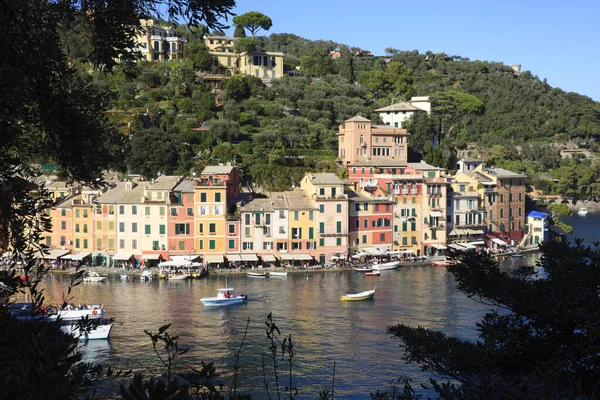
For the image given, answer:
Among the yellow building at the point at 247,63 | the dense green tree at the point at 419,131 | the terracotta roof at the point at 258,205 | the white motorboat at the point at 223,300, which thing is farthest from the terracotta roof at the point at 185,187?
the yellow building at the point at 247,63

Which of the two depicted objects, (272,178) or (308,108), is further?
(308,108)

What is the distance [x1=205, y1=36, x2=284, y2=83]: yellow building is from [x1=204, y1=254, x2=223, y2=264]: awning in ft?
95.1

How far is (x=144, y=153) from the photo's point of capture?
133ft

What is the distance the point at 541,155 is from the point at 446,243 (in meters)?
29.4

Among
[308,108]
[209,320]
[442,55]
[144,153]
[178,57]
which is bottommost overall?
[209,320]

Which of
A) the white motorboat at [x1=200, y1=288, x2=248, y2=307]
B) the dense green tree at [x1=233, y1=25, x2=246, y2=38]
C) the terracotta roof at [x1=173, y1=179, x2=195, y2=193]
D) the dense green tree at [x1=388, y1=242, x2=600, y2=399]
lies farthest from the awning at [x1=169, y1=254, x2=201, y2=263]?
the dense green tree at [x1=233, y1=25, x2=246, y2=38]

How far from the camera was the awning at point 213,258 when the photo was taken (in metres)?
33.3

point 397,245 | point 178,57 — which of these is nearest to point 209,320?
point 397,245

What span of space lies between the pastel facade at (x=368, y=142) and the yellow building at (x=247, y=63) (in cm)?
1748

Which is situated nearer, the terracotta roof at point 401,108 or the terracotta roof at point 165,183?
the terracotta roof at point 165,183

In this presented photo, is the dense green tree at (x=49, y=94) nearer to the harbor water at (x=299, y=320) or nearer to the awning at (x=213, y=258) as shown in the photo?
the harbor water at (x=299, y=320)

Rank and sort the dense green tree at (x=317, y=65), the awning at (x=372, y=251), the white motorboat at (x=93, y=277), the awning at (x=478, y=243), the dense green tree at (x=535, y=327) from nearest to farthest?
the dense green tree at (x=535, y=327) → the white motorboat at (x=93, y=277) → the awning at (x=372, y=251) → the awning at (x=478, y=243) → the dense green tree at (x=317, y=65)

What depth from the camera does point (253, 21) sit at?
69.5m

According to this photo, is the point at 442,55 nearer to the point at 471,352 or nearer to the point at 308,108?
the point at 308,108
